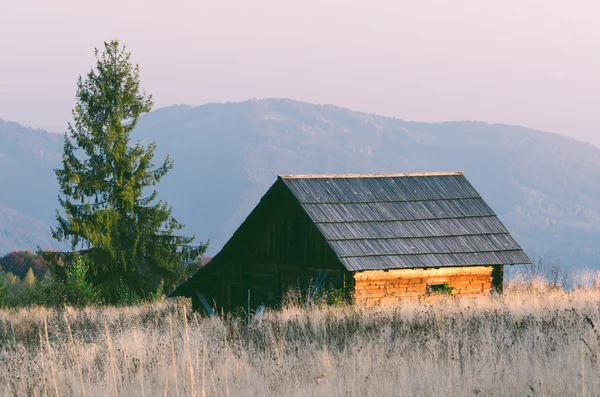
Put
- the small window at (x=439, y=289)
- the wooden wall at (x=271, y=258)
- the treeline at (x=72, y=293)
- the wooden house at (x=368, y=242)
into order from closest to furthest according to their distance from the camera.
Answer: the wooden house at (x=368, y=242), the wooden wall at (x=271, y=258), the small window at (x=439, y=289), the treeline at (x=72, y=293)

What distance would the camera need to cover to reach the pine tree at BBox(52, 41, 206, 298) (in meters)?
34.5

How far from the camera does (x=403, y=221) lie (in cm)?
2497

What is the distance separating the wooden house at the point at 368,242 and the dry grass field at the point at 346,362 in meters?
5.96

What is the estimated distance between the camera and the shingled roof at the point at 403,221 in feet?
76.4

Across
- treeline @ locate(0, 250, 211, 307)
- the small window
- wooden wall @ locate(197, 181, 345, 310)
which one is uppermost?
wooden wall @ locate(197, 181, 345, 310)

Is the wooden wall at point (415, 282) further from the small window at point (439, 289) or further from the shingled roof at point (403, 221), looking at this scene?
the shingled roof at point (403, 221)

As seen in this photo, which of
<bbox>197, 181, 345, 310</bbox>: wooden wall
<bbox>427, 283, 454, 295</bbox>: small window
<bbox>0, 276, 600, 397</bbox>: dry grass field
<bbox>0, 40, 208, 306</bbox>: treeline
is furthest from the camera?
<bbox>0, 40, 208, 306</bbox>: treeline

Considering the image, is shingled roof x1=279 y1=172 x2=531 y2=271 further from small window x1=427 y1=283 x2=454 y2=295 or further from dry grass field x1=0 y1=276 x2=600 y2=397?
dry grass field x1=0 y1=276 x2=600 y2=397

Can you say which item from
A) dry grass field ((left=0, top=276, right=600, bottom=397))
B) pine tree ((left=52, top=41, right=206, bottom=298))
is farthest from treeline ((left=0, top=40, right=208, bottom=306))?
dry grass field ((left=0, top=276, right=600, bottom=397))

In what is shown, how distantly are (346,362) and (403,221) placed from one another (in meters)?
13.7

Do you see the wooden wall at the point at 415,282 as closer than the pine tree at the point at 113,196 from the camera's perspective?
Yes

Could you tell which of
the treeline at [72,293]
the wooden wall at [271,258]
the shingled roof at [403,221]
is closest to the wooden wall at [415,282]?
the shingled roof at [403,221]

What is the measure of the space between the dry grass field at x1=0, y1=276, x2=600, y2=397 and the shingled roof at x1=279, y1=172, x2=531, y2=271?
6111mm

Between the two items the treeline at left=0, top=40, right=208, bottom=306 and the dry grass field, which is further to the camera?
the treeline at left=0, top=40, right=208, bottom=306
